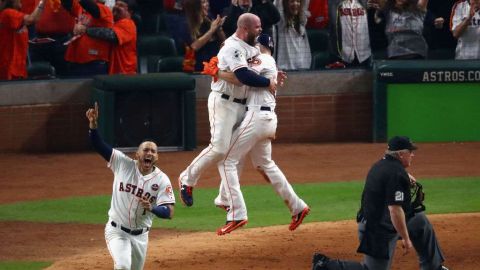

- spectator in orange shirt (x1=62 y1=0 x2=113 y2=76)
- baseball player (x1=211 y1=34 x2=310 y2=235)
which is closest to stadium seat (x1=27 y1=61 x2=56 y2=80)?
spectator in orange shirt (x1=62 y1=0 x2=113 y2=76)

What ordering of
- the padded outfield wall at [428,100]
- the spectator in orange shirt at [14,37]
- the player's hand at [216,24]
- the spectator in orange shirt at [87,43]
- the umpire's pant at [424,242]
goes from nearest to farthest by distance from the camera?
the umpire's pant at [424,242] → the spectator in orange shirt at [14,37] → the spectator in orange shirt at [87,43] → the player's hand at [216,24] → the padded outfield wall at [428,100]

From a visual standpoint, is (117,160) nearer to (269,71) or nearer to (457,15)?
(269,71)

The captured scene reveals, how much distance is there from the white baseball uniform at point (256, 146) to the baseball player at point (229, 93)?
100 millimetres

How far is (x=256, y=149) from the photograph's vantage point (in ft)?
40.1

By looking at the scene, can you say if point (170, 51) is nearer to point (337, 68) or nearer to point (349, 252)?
point (337, 68)

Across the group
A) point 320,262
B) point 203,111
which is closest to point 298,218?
point 320,262

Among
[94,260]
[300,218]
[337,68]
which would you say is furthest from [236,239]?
[337,68]

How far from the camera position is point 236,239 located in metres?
12.7

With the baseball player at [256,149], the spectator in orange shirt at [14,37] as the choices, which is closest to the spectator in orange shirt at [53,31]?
the spectator in orange shirt at [14,37]

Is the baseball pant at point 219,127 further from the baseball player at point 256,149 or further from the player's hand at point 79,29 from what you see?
the player's hand at point 79,29

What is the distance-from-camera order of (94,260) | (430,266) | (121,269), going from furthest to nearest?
(94,260)
(430,266)
(121,269)

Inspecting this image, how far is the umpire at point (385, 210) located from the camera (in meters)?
9.80

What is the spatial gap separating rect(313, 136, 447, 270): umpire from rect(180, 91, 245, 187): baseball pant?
88.5 inches

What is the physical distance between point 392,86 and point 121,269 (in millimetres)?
9122
